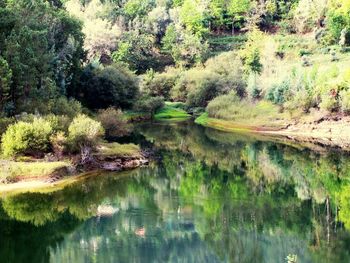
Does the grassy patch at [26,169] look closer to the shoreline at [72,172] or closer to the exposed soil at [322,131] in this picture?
the shoreline at [72,172]

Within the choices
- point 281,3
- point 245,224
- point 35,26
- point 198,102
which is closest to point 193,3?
point 281,3

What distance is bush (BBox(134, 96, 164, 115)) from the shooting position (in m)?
117

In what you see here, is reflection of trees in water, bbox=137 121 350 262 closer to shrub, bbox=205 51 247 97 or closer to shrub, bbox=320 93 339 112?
shrub, bbox=320 93 339 112

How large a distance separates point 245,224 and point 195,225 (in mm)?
4193

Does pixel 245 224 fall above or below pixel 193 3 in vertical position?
below

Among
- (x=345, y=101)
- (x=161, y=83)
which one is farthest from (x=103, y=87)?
(x=345, y=101)

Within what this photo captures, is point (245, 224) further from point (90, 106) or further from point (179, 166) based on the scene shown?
point (90, 106)

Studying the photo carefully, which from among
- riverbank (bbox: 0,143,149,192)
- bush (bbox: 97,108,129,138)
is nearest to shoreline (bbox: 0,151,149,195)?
riverbank (bbox: 0,143,149,192)

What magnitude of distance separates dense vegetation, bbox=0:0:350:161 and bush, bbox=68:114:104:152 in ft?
3.09

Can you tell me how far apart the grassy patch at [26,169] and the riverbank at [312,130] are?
45.8 meters

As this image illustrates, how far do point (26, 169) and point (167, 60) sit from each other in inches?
4476

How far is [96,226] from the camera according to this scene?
44.1m

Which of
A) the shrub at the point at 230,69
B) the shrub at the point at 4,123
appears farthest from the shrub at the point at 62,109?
the shrub at the point at 230,69

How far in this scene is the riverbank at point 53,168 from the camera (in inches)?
2108
